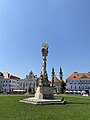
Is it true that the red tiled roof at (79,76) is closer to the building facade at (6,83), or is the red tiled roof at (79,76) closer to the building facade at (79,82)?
the building facade at (79,82)

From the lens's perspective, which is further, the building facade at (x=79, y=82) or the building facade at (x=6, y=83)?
the building facade at (x=6, y=83)

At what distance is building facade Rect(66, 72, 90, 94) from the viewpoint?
114875 millimetres

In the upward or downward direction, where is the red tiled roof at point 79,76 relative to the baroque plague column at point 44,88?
upward

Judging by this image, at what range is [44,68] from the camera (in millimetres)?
33281

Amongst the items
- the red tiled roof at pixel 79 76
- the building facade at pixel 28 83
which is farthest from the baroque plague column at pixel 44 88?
the building facade at pixel 28 83

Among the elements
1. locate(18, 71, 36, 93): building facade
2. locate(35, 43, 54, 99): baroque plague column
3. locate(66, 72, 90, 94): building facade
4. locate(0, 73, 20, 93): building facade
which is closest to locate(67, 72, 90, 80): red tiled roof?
locate(66, 72, 90, 94): building facade

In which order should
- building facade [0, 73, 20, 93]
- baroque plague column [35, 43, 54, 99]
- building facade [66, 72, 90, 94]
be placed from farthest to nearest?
building facade [0, 73, 20, 93]
building facade [66, 72, 90, 94]
baroque plague column [35, 43, 54, 99]

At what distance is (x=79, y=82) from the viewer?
116 m

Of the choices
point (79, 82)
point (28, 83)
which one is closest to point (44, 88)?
point (79, 82)

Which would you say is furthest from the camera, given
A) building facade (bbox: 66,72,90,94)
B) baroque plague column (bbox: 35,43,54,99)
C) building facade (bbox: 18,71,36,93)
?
building facade (bbox: 18,71,36,93)

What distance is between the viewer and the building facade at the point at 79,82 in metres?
115

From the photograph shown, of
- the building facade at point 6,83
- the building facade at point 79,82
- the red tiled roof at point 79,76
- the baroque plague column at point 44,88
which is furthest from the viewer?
the building facade at point 6,83

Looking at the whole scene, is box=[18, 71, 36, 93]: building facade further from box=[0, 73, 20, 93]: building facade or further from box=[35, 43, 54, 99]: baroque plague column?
box=[35, 43, 54, 99]: baroque plague column

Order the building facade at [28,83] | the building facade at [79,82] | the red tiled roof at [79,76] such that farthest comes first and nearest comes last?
the building facade at [28,83], the red tiled roof at [79,76], the building facade at [79,82]
